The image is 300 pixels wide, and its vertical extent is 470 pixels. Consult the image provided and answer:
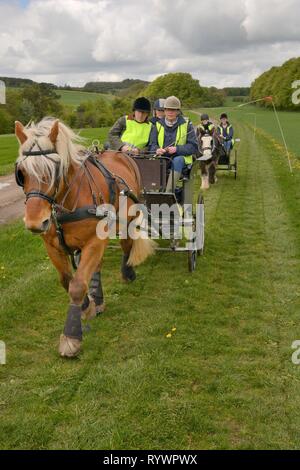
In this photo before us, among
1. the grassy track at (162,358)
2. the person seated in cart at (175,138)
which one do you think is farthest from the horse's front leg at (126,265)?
the person seated in cart at (175,138)

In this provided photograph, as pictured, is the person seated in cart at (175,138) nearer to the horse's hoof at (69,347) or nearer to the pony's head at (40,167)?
the pony's head at (40,167)

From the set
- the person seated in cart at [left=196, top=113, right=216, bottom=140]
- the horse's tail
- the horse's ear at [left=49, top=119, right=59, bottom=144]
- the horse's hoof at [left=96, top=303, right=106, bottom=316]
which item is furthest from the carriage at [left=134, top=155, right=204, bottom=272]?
the person seated in cart at [left=196, top=113, right=216, bottom=140]

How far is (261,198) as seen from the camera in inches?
535

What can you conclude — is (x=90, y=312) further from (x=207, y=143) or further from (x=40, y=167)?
(x=207, y=143)

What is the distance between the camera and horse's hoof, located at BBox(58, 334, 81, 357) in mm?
4691

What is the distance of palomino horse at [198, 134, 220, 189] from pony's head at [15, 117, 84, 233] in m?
10.1

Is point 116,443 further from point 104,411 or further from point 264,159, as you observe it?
point 264,159

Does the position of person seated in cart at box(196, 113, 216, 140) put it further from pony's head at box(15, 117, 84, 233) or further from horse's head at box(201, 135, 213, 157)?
pony's head at box(15, 117, 84, 233)

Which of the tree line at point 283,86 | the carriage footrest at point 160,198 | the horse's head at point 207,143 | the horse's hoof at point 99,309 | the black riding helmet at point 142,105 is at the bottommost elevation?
the horse's hoof at point 99,309

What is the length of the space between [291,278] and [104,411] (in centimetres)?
413

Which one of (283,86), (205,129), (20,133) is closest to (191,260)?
(20,133)

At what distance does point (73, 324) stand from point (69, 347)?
8.6 inches

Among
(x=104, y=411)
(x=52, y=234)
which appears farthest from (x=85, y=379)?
(x=52, y=234)

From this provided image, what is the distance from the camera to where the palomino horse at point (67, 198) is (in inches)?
165
